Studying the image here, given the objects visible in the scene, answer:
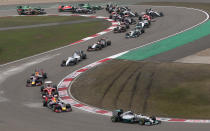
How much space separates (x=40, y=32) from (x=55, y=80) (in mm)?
22254

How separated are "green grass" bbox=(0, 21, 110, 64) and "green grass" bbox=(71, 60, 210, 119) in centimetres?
1457

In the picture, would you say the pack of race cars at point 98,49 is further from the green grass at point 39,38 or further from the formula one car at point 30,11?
the green grass at point 39,38

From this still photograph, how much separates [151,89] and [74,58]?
1434 centimetres

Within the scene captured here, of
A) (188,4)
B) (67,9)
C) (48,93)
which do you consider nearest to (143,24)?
(188,4)

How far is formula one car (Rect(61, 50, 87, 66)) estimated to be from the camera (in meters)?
47.2

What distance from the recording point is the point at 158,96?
33875 millimetres

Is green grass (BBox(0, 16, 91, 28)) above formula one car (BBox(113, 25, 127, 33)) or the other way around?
the other way around

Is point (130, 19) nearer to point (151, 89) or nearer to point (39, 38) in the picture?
point (39, 38)

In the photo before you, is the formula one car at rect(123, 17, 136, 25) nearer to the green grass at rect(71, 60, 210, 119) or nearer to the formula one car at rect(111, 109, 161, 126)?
the green grass at rect(71, 60, 210, 119)

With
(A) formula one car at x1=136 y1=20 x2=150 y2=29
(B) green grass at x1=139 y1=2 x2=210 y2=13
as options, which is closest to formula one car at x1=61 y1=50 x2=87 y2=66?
(A) formula one car at x1=136 y1=20 x2=150 y2=29

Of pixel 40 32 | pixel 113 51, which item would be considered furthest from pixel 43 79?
pixel 40 32

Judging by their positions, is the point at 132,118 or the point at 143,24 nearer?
the point at 132,118

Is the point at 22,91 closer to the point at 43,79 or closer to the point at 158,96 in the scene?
the point at 43,79

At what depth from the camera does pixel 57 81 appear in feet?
139
